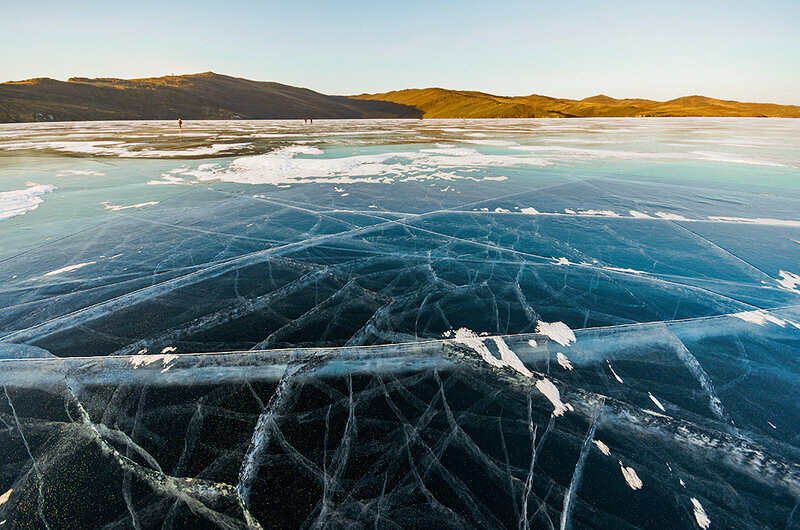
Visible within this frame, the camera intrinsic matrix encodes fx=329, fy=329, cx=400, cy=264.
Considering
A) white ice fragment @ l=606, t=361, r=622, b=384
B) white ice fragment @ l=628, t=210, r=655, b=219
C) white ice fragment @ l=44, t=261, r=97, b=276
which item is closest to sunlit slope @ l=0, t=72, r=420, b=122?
white ice fragment @ l=44, t=261, r=97, b=276

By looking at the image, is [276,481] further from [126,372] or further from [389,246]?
[389,246]

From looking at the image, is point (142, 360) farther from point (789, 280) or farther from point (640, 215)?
point (640, 215)

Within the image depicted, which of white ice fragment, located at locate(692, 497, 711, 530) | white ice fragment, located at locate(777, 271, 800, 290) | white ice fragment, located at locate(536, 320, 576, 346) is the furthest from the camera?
white ice fragment, located at locate(777, 271, 800, 290)

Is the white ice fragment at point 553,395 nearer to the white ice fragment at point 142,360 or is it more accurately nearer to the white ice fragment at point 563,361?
the white ice fragment at point 563,361

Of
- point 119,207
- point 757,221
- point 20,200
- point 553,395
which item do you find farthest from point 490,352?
point 20,200


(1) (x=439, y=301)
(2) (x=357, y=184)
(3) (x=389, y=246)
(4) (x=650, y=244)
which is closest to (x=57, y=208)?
(2) (x=357, y=184)

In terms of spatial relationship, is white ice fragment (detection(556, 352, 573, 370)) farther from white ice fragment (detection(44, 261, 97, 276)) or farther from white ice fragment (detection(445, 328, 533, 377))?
white ice fragment (detection(44, 261, 97, 276))

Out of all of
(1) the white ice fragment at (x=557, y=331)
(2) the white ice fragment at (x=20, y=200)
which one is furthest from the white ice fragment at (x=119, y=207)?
(1) the white ice fragment at (x=557, y=331)
